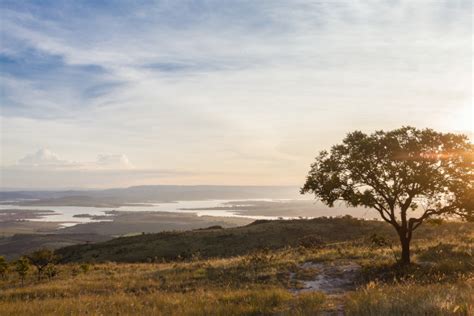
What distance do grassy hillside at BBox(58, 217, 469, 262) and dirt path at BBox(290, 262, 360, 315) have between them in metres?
20.5

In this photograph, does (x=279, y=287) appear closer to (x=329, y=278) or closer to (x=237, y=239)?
(x=329, y=278)

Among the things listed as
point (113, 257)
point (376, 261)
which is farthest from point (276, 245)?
point (376, 261)

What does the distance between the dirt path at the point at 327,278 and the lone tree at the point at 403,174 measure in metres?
3.42

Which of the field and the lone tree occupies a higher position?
the lone tree

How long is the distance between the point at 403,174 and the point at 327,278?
6.82 m

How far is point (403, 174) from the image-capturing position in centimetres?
2216

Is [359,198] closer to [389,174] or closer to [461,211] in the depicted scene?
[389,174]

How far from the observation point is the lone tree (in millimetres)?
21766

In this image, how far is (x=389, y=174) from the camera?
22.5m

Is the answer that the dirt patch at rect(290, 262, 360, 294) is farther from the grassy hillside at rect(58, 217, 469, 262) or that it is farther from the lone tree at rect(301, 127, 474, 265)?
the grassy hillside at rect(58, 217, 469, 262)

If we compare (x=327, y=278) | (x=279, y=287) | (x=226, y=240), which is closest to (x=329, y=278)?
(x=327, y=278)

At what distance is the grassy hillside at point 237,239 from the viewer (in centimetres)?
4872

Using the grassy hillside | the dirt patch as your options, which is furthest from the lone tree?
the grassy hillside

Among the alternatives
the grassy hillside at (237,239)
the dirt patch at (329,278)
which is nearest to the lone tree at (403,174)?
the dirt patch at (329,278)
